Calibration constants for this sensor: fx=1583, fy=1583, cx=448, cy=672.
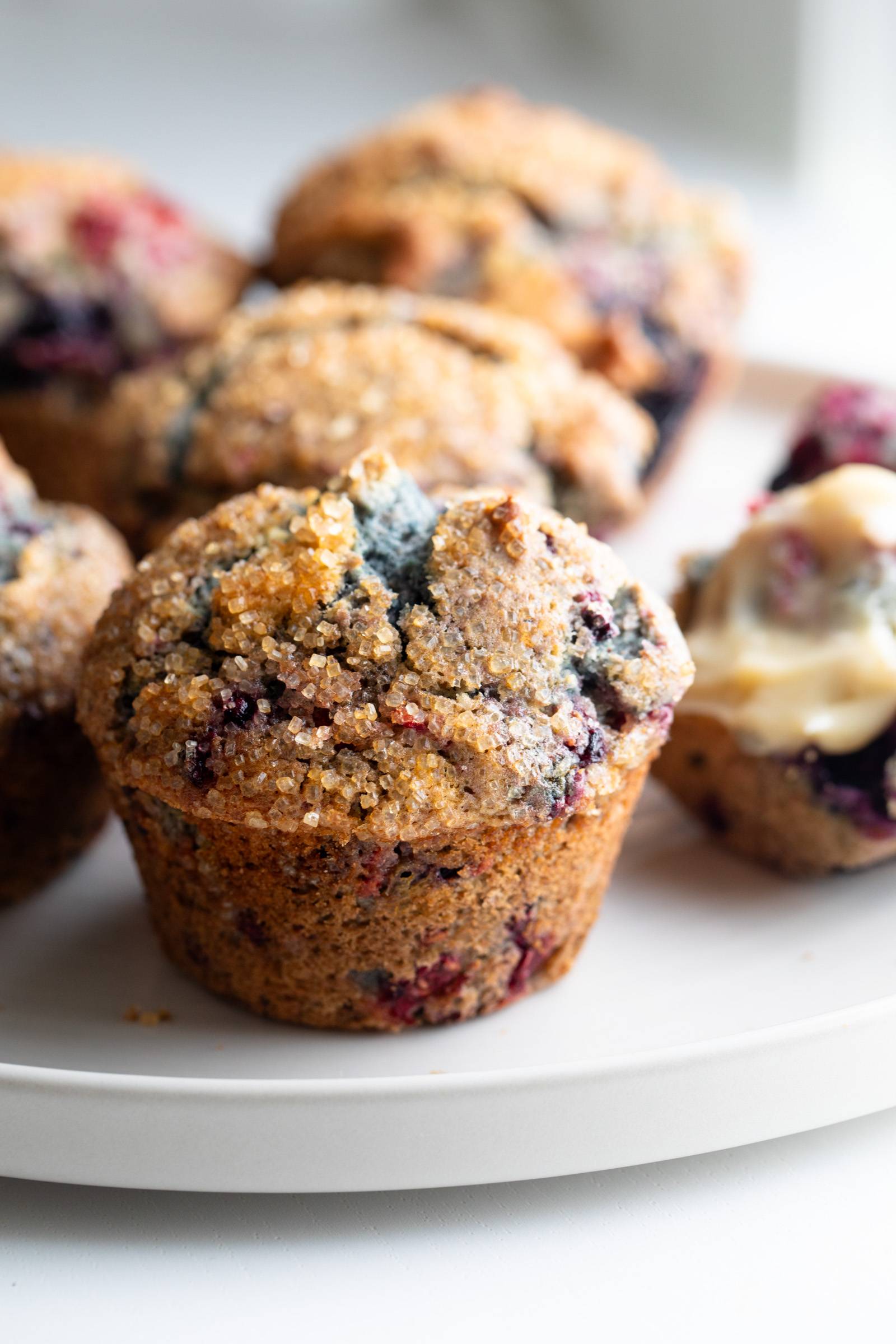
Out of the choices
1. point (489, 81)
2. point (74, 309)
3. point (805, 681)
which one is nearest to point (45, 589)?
point (805, 681)

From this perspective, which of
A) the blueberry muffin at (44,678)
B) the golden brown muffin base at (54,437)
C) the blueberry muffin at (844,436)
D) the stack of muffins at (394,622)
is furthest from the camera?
the golden brown muffin base at (54,437)

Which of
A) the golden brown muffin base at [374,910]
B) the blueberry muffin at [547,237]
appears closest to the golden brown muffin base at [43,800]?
the golden brown muffin base at [374,910]

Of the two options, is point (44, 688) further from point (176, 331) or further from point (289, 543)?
point (176, 331)

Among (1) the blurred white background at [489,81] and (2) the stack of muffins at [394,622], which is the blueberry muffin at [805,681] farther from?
(1) the blurred white background at [489,81]

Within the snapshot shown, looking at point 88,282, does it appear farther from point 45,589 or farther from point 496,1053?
point 496,1053

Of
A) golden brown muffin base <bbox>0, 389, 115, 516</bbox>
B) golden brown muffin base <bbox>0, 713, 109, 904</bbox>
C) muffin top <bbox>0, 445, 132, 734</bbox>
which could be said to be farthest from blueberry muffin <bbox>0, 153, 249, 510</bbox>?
golden brown muffin base <bbox>0, 713, 109, 904</bbox>

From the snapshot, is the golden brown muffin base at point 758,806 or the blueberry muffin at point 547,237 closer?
the golden brown muffin base at point 758,806

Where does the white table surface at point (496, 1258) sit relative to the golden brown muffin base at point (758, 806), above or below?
below
